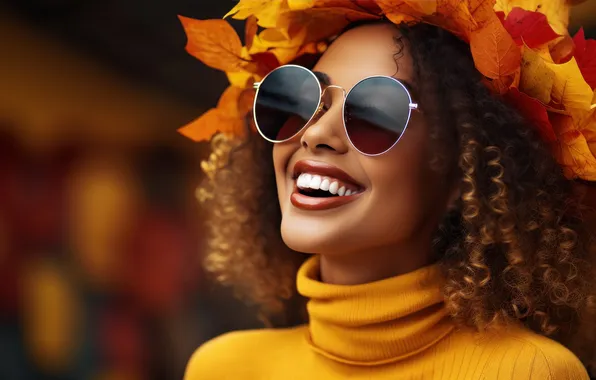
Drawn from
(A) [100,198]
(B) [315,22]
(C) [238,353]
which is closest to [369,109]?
(B) [315,22]

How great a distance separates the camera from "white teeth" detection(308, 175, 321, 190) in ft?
5.03

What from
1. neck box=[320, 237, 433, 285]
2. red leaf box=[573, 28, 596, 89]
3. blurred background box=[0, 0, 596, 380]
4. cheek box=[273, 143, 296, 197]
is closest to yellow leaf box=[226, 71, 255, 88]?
cheek box=[273, 143, 296, 197]

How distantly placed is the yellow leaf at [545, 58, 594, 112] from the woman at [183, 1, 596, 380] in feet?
0.27

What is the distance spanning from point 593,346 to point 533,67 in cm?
65

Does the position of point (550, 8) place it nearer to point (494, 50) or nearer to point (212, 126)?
point (494, 50)

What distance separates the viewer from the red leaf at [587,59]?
152 centimetres

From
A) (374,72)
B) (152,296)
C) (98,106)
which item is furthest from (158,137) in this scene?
(374,72)

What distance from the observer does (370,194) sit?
59.1 inches

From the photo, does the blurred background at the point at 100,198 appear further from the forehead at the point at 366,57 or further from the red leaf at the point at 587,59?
the red leaf at the point at 587,59

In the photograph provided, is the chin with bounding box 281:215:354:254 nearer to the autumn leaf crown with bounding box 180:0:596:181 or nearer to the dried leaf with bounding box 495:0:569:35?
the autumn leaf crown with bounding box 180:0:596:181

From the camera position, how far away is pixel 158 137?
4.69 meters

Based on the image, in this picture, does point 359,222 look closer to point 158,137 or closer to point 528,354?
point 528,354

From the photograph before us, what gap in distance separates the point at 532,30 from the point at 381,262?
52 centimetres

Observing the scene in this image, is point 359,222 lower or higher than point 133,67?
higher
